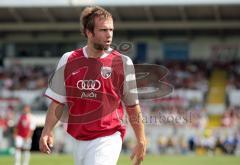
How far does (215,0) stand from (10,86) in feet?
40.9

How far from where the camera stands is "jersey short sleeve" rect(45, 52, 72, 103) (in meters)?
6.85

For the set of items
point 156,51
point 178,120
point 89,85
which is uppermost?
point 89,85

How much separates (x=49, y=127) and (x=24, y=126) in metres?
16.9

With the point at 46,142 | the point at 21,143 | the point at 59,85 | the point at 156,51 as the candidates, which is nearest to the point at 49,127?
the point at 46,142

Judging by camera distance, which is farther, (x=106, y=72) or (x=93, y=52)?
(x=93, y=52)

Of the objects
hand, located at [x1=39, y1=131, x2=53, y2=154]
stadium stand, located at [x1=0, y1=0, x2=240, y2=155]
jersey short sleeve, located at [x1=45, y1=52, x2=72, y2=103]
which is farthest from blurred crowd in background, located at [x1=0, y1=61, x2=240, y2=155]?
hand, located at [x1=39, y1=131, x2=53, y2=154]

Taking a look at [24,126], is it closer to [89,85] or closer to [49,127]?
[49,127]

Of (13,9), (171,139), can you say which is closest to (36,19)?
(13,9)

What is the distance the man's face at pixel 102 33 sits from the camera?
660 cm

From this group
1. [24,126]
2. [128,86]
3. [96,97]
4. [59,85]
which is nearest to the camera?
[96,97]

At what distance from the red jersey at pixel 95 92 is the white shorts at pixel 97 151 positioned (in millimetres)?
57

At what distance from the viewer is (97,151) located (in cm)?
657

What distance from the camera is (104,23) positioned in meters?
6.60

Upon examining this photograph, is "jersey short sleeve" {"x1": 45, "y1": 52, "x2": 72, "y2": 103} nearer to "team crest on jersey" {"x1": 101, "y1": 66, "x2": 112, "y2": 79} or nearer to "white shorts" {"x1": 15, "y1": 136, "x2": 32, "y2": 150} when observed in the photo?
"team crest on jersey" {"x1": 101, "y1": 66, "x2": 112, "y2": 79}
